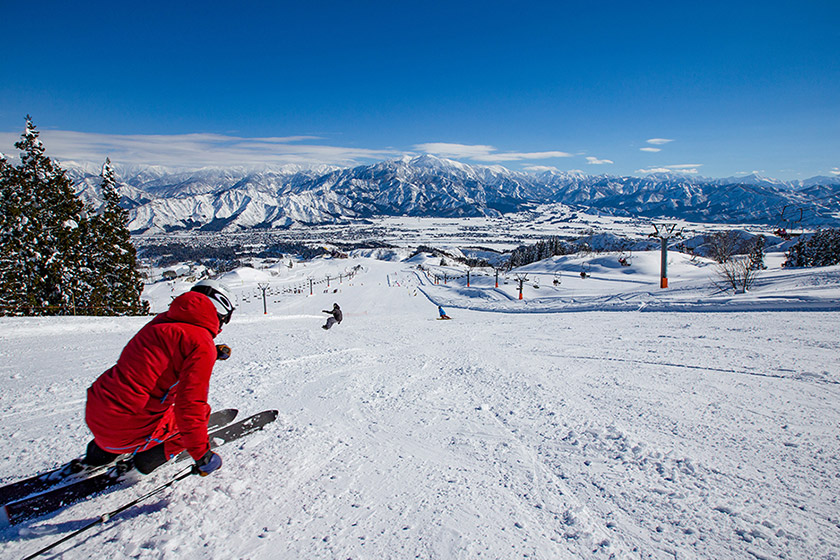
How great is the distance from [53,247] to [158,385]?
98.1 ft

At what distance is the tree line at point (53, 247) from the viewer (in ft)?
71.1

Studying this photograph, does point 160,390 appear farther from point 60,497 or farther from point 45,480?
point 45,480

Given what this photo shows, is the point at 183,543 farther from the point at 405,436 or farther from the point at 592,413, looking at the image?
the point at 592,413

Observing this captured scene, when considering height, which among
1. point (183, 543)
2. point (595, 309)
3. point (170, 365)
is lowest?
point (595, 309)

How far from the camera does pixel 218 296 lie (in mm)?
3264

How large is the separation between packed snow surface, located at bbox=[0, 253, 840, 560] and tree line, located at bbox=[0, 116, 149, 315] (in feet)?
63.9

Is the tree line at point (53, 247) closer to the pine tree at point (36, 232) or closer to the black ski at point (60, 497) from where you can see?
the pine tree at point (36, 232)

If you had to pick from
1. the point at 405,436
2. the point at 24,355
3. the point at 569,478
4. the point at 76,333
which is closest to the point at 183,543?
the point at 405,436

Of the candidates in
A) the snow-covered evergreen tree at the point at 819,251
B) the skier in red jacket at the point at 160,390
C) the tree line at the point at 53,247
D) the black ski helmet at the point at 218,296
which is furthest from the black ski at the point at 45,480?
the snow-covered evergreen tree at the point at 819,251

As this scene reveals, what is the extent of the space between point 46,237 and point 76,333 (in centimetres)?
1766

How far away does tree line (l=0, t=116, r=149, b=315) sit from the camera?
2167 cm

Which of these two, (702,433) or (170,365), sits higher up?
(170,365)

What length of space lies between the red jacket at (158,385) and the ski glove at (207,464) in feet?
0.20

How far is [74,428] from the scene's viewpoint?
4.45 meters
